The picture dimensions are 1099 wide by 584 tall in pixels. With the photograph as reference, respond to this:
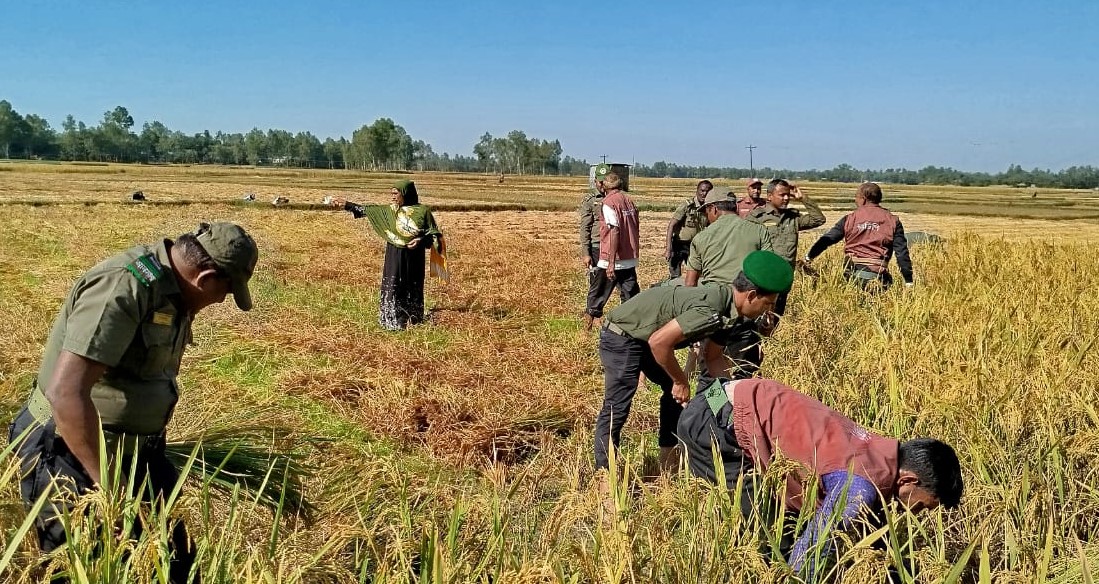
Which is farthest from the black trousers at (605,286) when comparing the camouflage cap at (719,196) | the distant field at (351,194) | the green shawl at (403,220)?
the distant field at (351,194)

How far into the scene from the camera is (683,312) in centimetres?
324

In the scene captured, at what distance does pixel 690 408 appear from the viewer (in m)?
2.77

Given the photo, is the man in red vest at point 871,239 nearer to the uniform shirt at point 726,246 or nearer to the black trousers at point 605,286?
the uniform shirt at point 726,246

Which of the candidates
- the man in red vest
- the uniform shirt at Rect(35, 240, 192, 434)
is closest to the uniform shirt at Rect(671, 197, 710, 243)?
the man in red vest

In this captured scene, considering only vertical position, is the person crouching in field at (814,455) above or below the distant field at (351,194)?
below

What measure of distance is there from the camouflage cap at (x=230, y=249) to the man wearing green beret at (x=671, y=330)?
4.68ft

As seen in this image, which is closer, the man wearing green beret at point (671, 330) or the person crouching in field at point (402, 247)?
the man wearing green beret at point (671, 330)

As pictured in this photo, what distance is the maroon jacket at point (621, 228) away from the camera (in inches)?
256

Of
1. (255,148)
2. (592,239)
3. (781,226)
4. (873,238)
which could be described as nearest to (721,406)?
(781,226)

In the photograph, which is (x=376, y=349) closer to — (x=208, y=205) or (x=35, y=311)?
(x=35, y=311)

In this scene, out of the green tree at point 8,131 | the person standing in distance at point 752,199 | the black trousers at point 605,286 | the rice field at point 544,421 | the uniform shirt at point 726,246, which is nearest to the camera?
the rice field at point 544,421

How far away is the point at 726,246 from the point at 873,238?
6.59 ft

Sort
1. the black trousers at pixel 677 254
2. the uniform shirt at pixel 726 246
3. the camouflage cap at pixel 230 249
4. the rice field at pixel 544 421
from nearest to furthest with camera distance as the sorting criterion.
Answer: the rice field at pixel 544 421
the camouflage cap at pixel 230 249
the uniform shirt at pixel 726 246
the black trousers at pixel 677 254

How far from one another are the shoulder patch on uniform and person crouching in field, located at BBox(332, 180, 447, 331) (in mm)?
5051
